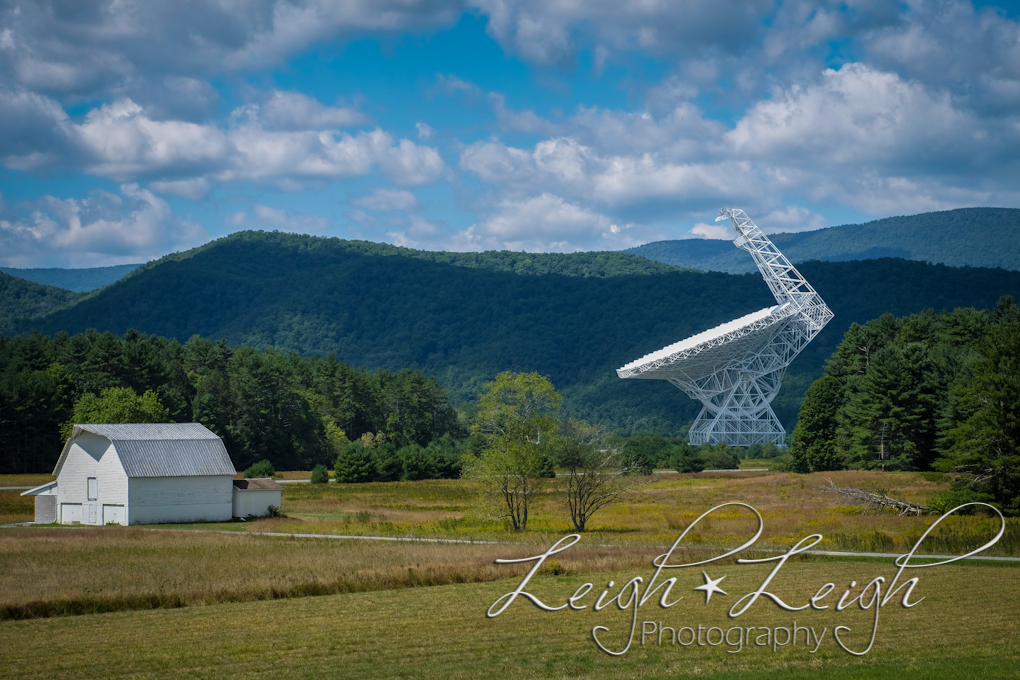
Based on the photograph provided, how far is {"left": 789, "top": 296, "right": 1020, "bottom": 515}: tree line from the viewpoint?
35.4 m

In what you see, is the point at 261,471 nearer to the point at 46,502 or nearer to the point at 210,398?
the point at 210,398

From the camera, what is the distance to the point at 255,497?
43.9 metres

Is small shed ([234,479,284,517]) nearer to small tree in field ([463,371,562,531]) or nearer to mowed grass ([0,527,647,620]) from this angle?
small tree in field ([463,371,562,531])

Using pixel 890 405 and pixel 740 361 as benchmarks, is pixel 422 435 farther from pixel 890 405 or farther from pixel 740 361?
pixel 890 405

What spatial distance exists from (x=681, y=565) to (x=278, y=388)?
71508 millimetres

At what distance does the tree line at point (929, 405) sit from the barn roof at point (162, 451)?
93.8 ft

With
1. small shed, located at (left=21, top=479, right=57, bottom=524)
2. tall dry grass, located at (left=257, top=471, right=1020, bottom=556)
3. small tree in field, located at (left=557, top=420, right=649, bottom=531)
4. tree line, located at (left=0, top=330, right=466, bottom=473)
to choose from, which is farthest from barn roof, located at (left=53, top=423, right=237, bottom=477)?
tree line, located at (left=0, top=330, right=466, bottom=473)

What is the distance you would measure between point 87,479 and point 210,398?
126 ft

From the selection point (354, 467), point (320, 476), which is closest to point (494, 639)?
point (320, 476)

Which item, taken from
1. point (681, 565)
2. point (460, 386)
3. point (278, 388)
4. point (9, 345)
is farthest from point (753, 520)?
point (460, 386)

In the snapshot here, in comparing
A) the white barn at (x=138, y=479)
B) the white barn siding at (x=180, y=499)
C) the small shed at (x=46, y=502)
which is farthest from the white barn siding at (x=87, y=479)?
the white barn siding at (x=180, y=499)

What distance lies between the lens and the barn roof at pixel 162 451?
40.9 m

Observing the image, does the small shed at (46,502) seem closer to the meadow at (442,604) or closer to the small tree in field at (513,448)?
the meadow at (442,604)

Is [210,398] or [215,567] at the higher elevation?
[210,398]
